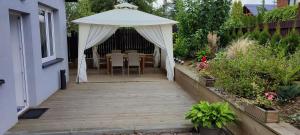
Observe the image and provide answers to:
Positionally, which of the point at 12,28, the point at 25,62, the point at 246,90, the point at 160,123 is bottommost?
the point at 160,123

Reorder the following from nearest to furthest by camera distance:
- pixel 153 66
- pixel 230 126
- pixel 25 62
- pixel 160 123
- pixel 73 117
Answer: pixel 230 126 → pixel 160 123 → pixel 73 117 → pixel 25 62 → pixel 153 66

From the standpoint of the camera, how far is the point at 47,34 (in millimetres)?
7184

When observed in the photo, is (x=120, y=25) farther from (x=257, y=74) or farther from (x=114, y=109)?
(x=257, y=74)

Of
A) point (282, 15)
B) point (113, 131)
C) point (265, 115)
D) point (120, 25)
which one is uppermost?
point (282, 15)

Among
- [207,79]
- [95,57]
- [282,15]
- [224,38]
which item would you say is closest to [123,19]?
[95,57]

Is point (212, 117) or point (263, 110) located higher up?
point (263, 110)

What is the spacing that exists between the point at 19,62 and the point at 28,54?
25cm

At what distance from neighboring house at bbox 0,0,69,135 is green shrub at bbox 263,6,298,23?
23.3 feet

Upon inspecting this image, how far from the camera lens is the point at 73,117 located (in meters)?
5.07

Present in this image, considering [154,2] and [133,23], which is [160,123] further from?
[154,2]

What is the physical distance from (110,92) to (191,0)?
178 inches

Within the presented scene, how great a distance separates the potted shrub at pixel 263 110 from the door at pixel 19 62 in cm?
407

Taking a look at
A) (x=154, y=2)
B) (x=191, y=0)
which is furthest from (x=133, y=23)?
(x=154, y=2)

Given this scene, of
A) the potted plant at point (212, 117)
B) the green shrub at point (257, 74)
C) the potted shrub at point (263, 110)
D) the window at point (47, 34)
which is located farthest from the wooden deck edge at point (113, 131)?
the window at point (47, 34)
